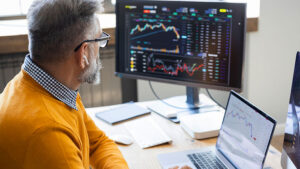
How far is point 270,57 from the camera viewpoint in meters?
2.73

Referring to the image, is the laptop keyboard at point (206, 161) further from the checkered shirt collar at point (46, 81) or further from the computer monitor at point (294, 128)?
the checkered shirt collar at point (46, 81)

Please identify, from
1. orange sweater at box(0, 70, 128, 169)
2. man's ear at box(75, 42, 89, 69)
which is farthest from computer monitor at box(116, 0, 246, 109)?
orange sweater at box(0, 70, 128, 169)

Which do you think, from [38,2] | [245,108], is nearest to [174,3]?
[245,108]

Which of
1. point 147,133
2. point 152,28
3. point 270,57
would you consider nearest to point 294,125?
point 147,133

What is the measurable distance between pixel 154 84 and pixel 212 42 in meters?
1.10

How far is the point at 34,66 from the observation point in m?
1.15

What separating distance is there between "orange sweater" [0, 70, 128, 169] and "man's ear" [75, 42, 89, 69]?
0.48 ft

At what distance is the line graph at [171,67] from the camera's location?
5.89ft

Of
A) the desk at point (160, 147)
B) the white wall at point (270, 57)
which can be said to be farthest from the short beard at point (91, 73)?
the white wall at point (270, 57)

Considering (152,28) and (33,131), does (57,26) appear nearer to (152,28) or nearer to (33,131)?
(33,131)

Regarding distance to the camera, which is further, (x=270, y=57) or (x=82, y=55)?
(x=270, y=57)

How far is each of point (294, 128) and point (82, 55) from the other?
713 millimetres

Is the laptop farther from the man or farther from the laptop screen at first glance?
the man

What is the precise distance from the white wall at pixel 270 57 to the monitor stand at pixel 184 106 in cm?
76
